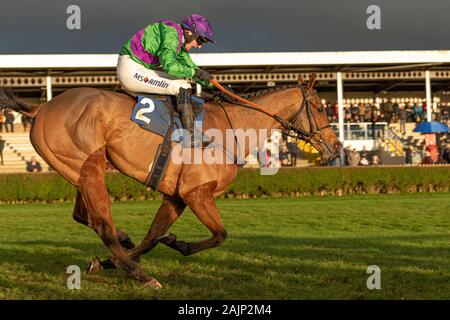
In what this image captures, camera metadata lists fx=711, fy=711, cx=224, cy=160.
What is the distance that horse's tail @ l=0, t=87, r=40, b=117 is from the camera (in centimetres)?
585

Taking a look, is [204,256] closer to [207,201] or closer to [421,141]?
[207,201]

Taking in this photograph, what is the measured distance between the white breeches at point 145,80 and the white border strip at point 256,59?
20.3 meters

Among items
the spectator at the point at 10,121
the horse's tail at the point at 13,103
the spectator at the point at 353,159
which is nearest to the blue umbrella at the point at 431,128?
the spectator at the point at 353,159

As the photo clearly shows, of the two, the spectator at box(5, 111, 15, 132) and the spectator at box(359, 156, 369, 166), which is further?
the spectator at box(5, 111, 15, 132)

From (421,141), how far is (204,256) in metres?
22.0

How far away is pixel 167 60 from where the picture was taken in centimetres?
564

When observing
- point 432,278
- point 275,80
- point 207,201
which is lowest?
point 432,278

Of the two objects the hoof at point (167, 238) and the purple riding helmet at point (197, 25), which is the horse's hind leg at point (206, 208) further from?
the purple riding helmet at point (197, 25)

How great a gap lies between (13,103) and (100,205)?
124 centimetres

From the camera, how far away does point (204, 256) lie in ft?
23.0

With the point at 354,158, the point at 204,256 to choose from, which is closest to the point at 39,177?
the point at 354,158

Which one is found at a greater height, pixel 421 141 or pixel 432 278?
pixel 421 141

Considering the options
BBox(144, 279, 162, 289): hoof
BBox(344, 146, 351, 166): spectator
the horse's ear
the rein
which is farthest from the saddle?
BBox(344, 146, 351, 166): spectator

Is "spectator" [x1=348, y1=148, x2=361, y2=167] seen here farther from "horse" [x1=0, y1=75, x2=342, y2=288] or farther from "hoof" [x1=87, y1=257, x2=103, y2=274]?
"hoof" [x1=87, y1=257, x2=103, y2=274]
